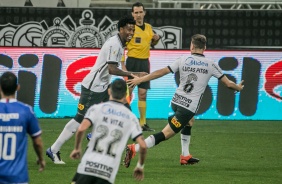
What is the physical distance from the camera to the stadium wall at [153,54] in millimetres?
19484

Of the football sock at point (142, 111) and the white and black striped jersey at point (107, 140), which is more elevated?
the white and black striped jersey at point (107, 140)

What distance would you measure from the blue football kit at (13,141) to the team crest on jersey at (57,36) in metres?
12.6

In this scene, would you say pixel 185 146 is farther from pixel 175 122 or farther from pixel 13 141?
pixel 13 141

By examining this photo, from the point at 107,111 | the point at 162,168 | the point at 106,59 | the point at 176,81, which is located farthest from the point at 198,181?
the point at 176,81

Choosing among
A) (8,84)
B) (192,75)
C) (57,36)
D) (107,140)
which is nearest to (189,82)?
(192,75)

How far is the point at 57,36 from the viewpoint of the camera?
68.7 ft

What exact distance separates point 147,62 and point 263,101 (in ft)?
9.76

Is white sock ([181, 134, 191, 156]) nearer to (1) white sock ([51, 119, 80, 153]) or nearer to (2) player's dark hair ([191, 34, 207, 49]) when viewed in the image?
(2) player's dark hair ([191, 34, 207, 49])

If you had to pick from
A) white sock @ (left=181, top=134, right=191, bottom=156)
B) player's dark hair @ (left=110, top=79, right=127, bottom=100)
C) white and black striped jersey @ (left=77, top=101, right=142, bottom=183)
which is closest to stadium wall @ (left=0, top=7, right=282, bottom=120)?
white sock @ (left=181, top=134, right=191, bottom=156)

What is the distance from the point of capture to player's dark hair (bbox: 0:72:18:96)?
8.31m

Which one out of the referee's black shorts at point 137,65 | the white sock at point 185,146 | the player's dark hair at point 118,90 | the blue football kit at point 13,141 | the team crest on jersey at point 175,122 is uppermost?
the player's dark hair at point 118,90

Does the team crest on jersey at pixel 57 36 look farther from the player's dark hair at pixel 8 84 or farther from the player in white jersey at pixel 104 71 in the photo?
the player's dark hair at pixel 8 84

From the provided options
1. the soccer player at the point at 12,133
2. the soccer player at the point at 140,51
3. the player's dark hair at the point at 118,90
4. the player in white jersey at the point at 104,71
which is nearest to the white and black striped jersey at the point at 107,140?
the player's dark hair at the point at 118,90

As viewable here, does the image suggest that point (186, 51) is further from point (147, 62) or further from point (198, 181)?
point (198, 181)
